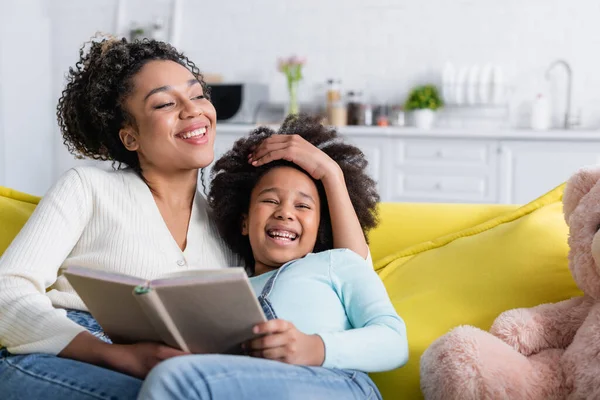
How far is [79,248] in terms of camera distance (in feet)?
5.34

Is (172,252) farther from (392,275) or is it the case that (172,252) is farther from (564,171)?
(564,171)

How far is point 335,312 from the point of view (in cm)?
149

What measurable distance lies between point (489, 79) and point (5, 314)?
3730 millimetres

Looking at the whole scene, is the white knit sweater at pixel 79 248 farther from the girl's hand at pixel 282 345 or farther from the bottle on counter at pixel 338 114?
the bottle on counter at pixel 338 114

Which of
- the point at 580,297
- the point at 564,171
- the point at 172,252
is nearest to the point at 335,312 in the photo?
the point at 172,252

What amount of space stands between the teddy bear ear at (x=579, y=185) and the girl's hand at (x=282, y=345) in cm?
65

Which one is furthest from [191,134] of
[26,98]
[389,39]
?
[26,98]

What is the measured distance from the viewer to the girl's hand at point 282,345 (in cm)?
123

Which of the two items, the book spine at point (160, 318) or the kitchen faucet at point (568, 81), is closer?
the book spine at point (160, 318)

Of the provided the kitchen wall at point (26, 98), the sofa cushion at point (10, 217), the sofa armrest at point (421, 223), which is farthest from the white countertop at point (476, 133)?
the sofa cushion at point (10, 217)

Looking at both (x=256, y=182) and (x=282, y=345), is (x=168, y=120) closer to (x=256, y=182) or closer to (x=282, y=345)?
(x=256, y=182)

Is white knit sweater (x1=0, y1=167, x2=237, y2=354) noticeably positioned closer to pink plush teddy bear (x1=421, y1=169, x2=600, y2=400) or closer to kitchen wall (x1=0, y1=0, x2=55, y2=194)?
pink plush teddy bear (x1=421, y1=169, x2=600, y2=400)

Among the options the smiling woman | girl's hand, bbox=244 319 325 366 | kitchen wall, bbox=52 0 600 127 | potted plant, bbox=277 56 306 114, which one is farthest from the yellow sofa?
potted plant, bbox=277 56 306 114

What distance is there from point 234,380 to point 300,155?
0.63 m
